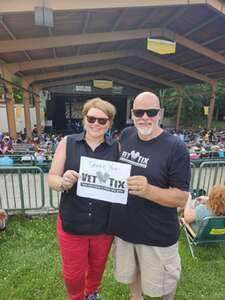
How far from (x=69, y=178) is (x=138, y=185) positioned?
483 millimetres

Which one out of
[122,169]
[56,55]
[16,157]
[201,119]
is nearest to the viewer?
[122,169]

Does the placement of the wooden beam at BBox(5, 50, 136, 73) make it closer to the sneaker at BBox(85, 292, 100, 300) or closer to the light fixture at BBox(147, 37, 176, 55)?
the light fixture at BBox(147, 37, 176, 55)

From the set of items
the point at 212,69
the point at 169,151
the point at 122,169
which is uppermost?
the point at 212,69

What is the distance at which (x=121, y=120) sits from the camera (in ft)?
89.8

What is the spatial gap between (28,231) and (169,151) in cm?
312

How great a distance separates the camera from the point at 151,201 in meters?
1.75

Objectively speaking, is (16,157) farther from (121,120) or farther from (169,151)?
(121,120)

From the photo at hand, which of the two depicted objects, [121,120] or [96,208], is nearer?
[96,208]

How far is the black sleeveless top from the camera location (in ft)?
5.90

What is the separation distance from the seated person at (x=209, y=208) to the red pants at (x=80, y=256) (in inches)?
52.3

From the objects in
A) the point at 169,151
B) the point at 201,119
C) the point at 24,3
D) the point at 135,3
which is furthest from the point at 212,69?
the point at 201,119

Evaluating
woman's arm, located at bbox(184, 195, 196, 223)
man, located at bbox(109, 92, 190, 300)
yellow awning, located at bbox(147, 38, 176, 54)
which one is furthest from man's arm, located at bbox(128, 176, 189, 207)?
yellow awning, located at bbox(147, 38, 176, 54)

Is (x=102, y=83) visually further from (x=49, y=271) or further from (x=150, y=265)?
(x=150, y=265)

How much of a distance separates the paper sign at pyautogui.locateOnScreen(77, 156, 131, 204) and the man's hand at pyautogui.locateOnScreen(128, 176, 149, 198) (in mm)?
90
